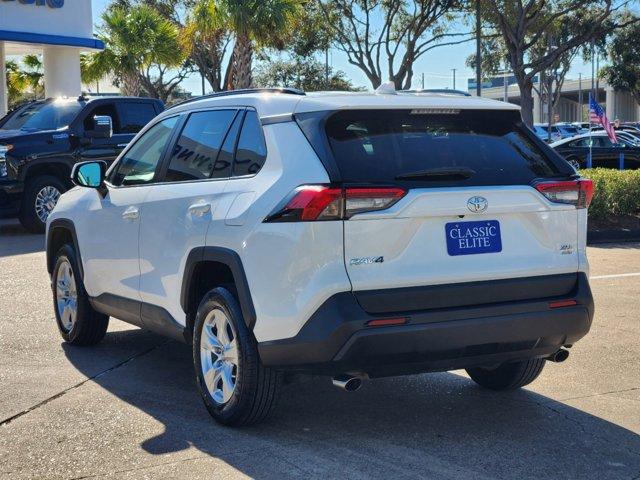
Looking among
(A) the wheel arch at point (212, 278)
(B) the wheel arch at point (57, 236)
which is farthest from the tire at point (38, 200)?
(A) the wheel arch at point (212, 278)

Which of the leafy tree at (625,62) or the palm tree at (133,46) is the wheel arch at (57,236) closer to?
the palm tree at (133,46)

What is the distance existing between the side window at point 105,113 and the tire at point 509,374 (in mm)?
10645

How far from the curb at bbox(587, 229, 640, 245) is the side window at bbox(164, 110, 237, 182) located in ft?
29.2

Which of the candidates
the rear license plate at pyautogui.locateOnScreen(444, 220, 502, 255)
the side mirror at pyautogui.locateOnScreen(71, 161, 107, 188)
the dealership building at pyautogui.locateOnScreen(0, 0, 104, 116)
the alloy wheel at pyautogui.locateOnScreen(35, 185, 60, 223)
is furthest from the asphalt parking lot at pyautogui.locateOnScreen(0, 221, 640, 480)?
the dealership building at pyautogui.locateOnScreen(0, 0, 104, 116)

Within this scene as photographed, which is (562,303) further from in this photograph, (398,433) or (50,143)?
(50,143)

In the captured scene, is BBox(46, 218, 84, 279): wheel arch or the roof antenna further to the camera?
BBox(46, 218, 84, 279): wheel arch

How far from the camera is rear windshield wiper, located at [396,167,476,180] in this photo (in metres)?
4.80

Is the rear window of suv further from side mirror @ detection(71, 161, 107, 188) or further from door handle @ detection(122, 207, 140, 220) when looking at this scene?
side mirror @ detection(71, 161, 107, 188)

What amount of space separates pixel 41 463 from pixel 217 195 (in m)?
1.62

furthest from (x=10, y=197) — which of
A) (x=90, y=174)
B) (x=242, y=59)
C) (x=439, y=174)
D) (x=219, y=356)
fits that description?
(x=242, y=59)

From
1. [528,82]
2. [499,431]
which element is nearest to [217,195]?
[499,431]

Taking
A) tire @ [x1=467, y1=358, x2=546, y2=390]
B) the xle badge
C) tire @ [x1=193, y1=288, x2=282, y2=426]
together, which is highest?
the xle badge

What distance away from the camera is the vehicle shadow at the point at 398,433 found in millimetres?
4633

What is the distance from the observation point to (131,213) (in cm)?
620
